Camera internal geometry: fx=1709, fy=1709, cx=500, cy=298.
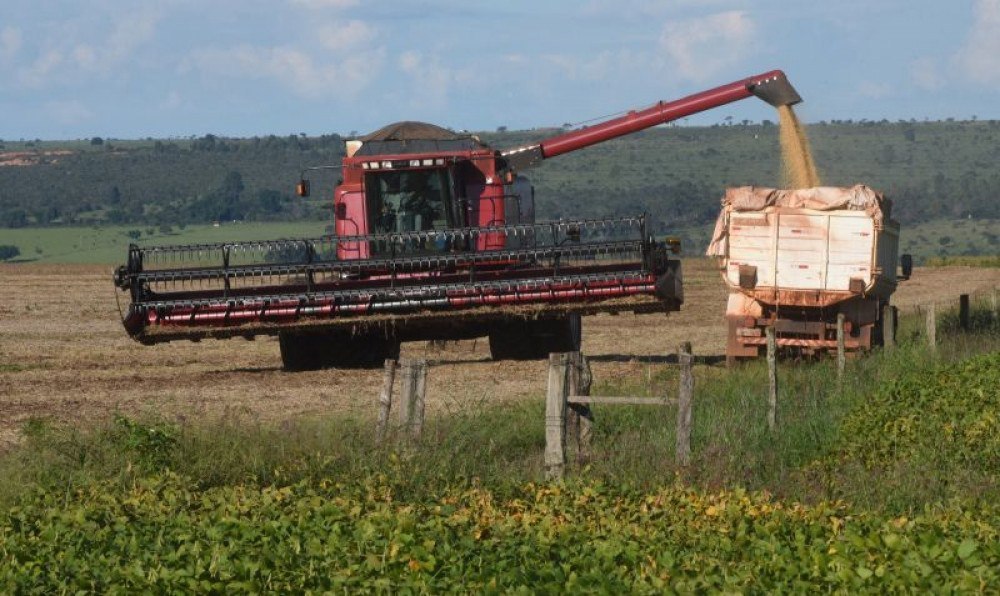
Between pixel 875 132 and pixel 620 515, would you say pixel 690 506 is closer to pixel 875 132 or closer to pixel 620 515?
pixel 620 515

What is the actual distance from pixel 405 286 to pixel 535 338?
249cm

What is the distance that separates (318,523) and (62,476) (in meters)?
3.09

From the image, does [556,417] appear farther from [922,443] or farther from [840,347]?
[840,347]

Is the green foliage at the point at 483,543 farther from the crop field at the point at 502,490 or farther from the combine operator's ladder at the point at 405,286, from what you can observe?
the combine operator's ladder at the point at 405,286

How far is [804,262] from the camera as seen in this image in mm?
20812

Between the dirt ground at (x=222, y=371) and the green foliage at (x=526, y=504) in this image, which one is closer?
the green foliage at (x=526, y=504)

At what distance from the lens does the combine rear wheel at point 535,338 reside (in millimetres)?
21188

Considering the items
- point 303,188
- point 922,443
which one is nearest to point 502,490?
point 922,443

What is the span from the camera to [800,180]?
76.5ft

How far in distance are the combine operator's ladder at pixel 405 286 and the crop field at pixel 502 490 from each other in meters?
0.87

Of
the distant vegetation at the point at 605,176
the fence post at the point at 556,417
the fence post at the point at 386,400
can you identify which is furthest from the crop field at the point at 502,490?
the distant vegetation at the point at 605,176

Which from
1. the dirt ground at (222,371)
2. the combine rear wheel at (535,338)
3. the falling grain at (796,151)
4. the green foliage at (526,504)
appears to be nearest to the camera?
the green foliage at (526,504)

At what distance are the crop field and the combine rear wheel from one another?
86 cm

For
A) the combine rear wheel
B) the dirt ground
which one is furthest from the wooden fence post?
the combine rear wheel
